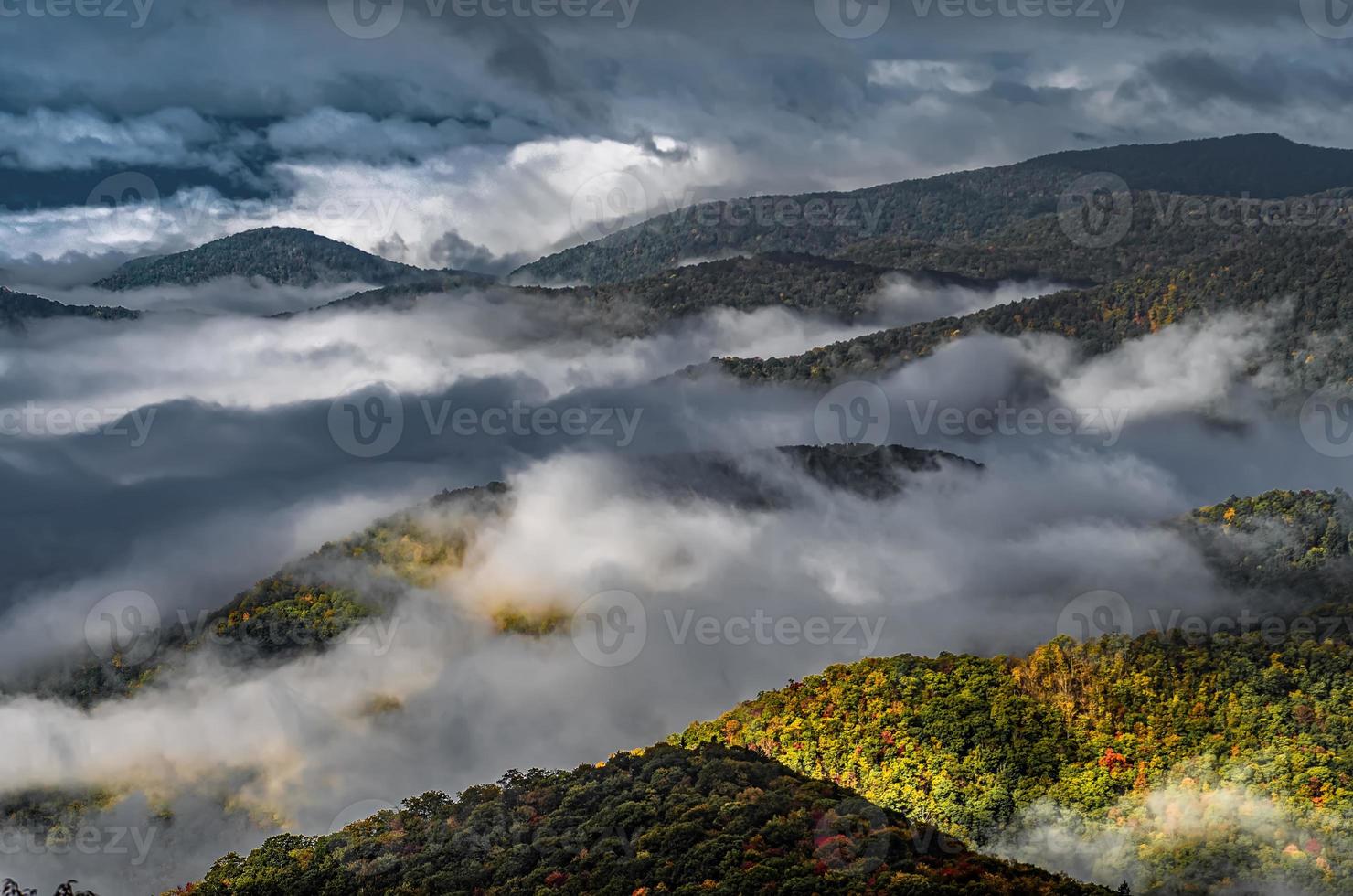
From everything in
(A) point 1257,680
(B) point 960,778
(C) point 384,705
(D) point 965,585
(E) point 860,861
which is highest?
(D) point 965,585

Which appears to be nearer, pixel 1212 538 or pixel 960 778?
pixel 960 778

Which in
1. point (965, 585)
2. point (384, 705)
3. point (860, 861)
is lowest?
point (860, 861)

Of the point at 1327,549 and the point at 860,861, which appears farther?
the point at 1327,549

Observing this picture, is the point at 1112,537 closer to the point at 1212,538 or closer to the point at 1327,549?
the point at 1212,538

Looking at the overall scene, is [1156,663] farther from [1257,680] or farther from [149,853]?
[149,853]

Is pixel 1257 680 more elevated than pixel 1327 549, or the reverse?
pixel 1327 549

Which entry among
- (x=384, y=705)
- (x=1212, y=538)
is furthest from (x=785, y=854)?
(x=384, y=705)

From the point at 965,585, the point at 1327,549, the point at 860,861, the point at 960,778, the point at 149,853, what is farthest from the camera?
the point at 965,585

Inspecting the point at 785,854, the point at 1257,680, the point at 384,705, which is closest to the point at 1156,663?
the point at 1257,680

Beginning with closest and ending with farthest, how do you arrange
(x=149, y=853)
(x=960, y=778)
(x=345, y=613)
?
(x=960, y=778), (x=149, y=853), (x=345, y=613)
